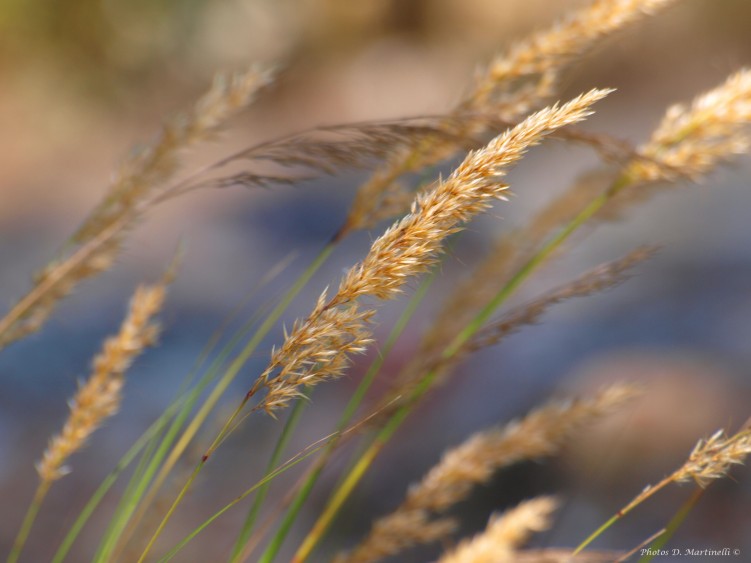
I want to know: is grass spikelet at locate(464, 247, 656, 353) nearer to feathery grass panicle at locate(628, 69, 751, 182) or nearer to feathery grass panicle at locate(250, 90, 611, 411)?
feathery grass panicle at locate(628, 69, 751, 182)

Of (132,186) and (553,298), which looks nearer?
(553,298)

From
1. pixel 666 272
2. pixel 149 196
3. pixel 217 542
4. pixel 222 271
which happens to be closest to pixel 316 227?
pixel 222 271

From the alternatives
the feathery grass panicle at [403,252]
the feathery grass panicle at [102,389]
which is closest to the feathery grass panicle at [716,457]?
the feathery grass panicle at [403,252]

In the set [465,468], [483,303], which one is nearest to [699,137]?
[483,303]

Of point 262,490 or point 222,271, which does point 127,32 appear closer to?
point 222,271

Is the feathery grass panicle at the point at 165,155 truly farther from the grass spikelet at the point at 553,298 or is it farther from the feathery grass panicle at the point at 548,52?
the grass spikelet at the point at 553,298

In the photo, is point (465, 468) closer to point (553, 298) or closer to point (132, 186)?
point (553, 298)

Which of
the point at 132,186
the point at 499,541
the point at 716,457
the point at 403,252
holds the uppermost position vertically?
the point at 132,186
